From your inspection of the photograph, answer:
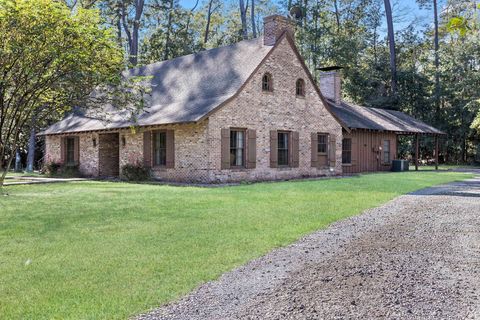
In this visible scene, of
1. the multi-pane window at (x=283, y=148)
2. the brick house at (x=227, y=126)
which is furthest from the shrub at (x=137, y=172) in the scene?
the multi-pane window at (x=283, y=148)

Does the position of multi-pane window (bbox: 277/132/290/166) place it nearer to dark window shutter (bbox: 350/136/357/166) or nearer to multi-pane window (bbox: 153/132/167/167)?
multi-pane window (bbox: 153/132/167/167)

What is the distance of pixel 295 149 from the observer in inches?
746

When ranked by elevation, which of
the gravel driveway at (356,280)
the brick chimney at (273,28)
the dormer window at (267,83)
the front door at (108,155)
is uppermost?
the brick chimney at (273,28)

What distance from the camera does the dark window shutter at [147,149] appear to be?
1759 centimetres

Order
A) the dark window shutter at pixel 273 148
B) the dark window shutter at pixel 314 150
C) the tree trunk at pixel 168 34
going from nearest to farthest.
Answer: the dark window shutter at pixel 273 148 < the dark window shutter at pixel 314 150 < the tree trunk at pixel 168 34

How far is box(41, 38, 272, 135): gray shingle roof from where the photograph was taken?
648 inches

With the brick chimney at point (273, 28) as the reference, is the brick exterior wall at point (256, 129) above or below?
below

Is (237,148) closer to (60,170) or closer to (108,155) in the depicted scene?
→ (108,155)

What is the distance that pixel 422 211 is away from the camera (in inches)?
346

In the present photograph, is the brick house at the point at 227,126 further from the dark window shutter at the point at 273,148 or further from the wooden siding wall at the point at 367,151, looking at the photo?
the wooden siding wall at the point at 367,151

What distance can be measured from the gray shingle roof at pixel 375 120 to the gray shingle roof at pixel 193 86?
6.16 meters

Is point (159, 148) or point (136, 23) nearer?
point (159, 148)

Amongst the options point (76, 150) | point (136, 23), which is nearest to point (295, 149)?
point (76, 150)

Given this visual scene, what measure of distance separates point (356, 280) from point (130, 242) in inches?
116
